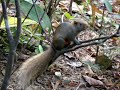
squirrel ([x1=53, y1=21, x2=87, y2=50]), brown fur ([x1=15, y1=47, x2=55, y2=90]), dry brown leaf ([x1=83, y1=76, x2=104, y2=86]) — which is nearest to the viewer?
brown fur ([x1=15, y1=47, x2=55, y2=90])

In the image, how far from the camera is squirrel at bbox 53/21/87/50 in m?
2.22

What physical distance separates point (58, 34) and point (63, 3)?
5.75 feet

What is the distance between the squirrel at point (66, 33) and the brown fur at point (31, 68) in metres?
0.07

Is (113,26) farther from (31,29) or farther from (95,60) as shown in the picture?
(31,29)

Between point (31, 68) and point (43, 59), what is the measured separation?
10cm

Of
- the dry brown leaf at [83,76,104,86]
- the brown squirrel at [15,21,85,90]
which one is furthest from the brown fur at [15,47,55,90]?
the dry brown leaf at [83,76,104,86]

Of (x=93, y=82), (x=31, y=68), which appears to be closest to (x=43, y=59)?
(x=31, y=68)

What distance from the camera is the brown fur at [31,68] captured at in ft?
6.78

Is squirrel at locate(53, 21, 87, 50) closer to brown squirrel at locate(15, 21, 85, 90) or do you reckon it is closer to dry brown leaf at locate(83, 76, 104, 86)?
brown squirrel at locate(15, 21, 85, 90)

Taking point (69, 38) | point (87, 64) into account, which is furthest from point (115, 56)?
point (69, 38)

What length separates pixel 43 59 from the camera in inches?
85.1

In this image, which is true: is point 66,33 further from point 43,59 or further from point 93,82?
point 93,82

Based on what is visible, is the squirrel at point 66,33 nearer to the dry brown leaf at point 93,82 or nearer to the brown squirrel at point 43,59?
the brown squirrel at point 43,59

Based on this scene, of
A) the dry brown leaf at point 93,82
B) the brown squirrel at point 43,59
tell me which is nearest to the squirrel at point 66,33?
the brown squirrel at point 43,59
